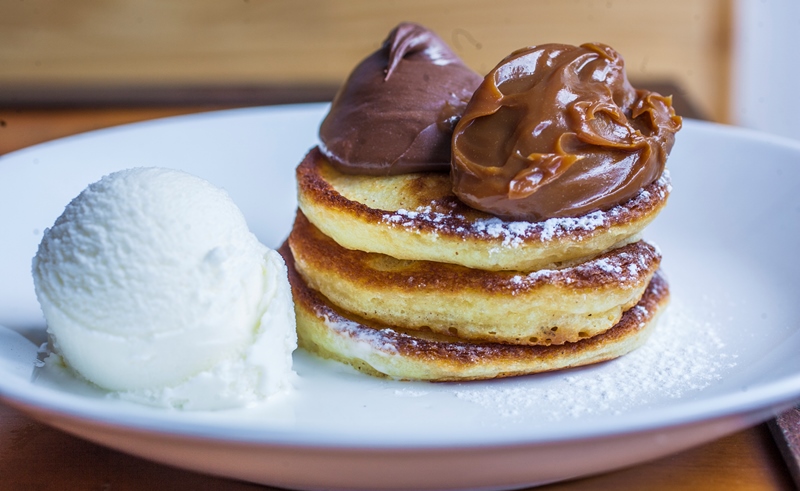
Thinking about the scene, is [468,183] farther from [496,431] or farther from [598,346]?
[496,431]

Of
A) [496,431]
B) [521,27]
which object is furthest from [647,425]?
[521,27]

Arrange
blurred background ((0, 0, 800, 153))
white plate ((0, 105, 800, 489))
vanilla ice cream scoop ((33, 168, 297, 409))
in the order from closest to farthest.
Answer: white plate ((0, 105, 800, 489))
vanilla ice cream scoop ((33, 168, 297, 409))
blurred background ((0, 0, 800, 153))

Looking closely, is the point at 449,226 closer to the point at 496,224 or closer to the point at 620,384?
the point at 496,224

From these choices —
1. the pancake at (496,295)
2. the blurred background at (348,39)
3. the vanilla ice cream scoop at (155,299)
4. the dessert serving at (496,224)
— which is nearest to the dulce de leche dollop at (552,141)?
the dessert serving at (496,224)

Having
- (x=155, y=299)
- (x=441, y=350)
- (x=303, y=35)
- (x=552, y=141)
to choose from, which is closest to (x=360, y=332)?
(x=441, y=350)

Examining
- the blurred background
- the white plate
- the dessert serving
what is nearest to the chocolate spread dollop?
the dessert serving

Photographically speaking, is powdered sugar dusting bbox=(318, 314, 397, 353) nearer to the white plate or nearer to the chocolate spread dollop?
the white plate

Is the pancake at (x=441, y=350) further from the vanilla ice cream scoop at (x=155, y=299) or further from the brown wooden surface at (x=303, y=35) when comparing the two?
the brown wooden surface at (x=303, y=35)
